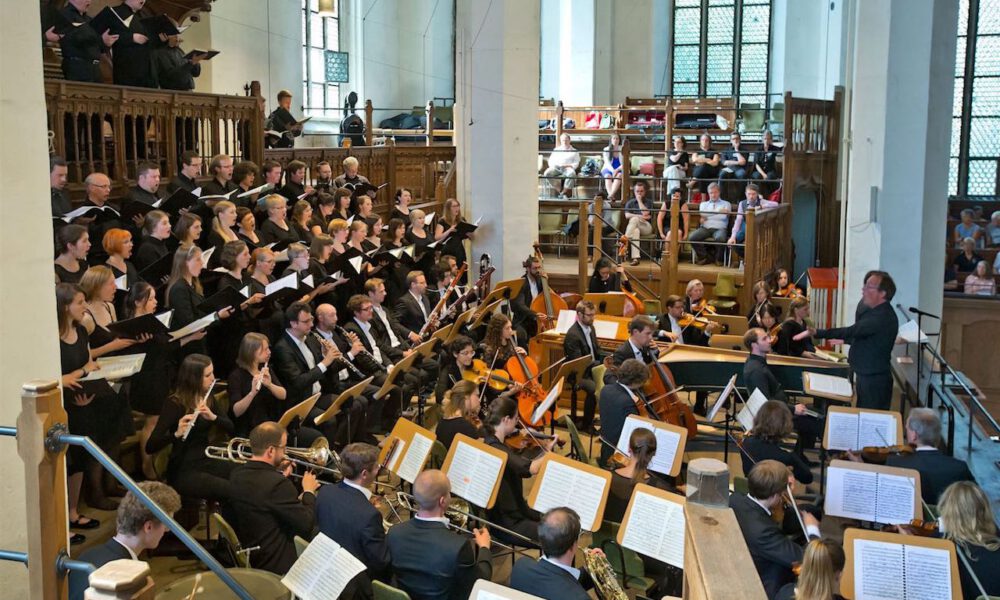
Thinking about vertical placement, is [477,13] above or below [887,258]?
above

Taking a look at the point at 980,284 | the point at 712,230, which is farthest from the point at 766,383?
the point at 712,230

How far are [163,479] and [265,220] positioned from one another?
350 cm

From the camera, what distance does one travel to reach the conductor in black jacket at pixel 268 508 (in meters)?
5.80

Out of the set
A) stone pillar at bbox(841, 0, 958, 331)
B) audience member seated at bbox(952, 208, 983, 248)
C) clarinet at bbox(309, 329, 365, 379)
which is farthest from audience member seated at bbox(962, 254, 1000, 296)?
clarinet at bbox(309, 329, 365, 379)

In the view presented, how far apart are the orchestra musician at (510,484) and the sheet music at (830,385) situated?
108 inches

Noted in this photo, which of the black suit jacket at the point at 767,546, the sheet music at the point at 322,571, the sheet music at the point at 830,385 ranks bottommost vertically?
the black suit jacket at the point at 767,546

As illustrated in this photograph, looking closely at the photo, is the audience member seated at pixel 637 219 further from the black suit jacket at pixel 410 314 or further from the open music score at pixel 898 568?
the open music score at pixel 898 568

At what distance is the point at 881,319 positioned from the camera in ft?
29.2

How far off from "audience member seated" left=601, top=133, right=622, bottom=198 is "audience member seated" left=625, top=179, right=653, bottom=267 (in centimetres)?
132

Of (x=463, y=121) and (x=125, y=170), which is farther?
(x=463, y=121)

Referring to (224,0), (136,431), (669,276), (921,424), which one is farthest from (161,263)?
(224,0)

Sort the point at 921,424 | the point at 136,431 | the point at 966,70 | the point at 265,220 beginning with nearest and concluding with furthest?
the point at 921,424
the point at 136,431
the point at 265,220
the point at 966,70

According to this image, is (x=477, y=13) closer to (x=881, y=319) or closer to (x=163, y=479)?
(x=881, y=319)

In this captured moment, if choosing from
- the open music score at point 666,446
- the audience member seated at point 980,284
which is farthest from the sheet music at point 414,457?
the audience member seated at point 980,284
